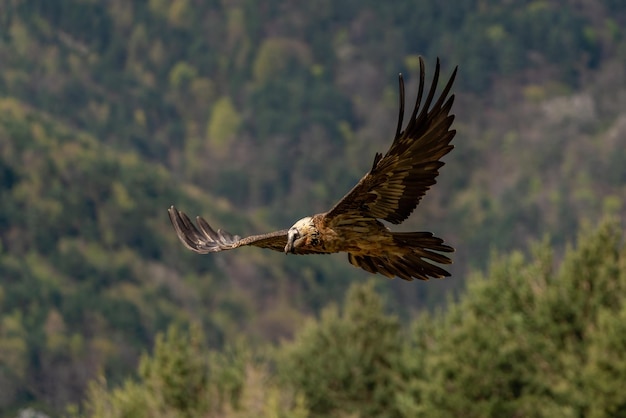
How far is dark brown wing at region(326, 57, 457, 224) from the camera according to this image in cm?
1459

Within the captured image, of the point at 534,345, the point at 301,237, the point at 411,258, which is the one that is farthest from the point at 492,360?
the point at 301,237

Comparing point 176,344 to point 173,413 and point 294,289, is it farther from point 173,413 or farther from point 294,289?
point 294,289

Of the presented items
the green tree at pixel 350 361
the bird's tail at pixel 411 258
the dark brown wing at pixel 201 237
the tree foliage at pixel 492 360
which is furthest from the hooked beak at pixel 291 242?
the green tree at pixel 350 361

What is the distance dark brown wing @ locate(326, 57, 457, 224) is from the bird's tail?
309mm

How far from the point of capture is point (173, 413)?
46.2 meters

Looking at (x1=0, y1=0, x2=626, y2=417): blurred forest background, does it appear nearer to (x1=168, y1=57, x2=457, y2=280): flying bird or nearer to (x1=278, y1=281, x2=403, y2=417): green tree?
(x1=278, y1=281, x2=403, y2=417): green tree

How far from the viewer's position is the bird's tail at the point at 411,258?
15.1m

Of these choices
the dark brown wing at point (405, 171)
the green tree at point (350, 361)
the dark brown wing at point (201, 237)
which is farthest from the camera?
the green tree at point (350, 361)

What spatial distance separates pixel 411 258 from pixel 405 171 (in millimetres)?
1116

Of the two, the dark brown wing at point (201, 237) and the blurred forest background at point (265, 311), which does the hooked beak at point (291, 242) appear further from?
the blurred forest background at point (265, 311)

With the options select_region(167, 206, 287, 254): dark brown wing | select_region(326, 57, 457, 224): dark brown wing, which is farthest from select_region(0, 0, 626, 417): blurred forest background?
select_region(326, 57, 457, 224): dark brown wing

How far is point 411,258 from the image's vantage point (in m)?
15.6

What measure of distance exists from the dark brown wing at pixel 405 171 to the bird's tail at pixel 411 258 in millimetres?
309

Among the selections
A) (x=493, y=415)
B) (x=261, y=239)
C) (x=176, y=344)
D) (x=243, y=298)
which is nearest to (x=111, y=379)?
(x=243, y=298)
